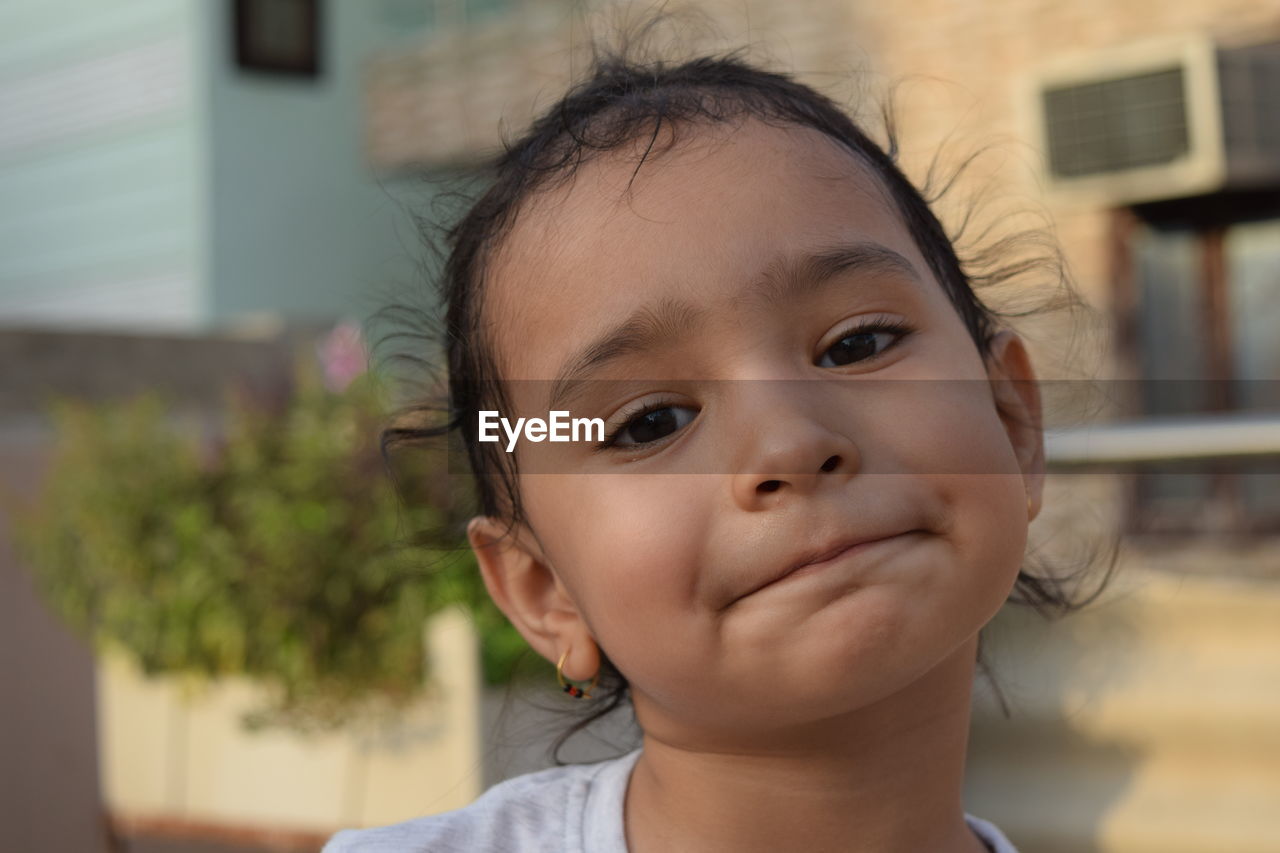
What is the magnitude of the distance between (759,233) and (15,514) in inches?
155

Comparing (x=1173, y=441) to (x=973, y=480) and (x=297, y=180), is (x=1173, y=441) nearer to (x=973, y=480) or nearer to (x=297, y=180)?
(x=973, y=480)

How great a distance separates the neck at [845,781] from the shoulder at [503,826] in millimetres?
159

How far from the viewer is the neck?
1227 mm

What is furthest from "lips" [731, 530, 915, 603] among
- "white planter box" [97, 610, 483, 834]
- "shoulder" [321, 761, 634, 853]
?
"white planter box" [97, 610, 483, 834]

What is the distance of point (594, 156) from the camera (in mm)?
1339

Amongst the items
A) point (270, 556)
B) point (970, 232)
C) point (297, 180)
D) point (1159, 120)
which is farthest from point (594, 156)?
point (297, 180)

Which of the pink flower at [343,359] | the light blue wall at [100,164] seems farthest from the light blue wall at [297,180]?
the pink flower at [343,359]

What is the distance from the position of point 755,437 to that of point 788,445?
0.13 feet

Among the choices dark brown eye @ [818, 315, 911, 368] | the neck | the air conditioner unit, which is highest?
the air conditioner unit

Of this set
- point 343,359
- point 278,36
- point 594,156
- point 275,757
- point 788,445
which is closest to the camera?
point 788,445

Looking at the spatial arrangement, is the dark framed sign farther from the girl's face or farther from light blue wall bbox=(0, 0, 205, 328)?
the girl's face

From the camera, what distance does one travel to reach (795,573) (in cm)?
107

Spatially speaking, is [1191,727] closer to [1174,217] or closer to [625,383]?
[625,383]

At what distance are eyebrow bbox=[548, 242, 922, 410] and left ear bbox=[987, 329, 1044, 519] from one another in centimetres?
27
